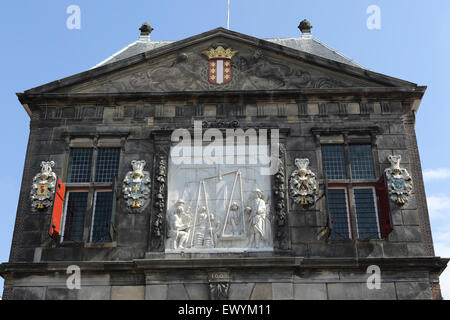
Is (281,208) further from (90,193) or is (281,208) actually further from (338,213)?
(90,193)

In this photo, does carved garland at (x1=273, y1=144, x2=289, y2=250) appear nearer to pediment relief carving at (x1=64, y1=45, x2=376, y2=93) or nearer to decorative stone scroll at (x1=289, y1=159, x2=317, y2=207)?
decorative stone scroll at (x1=289, y1=159, x2=317, y2=207)

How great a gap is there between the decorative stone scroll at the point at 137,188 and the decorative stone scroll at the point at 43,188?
2.07 meters

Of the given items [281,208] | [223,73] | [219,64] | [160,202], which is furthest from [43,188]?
[281,208]

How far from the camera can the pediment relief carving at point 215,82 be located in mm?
16922

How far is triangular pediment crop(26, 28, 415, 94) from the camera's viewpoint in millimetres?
16859

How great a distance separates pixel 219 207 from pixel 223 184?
2.34 feet

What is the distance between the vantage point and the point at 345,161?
15797mm

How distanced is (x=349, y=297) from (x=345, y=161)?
398 centimetres

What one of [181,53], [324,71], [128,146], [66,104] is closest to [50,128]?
[66,104]

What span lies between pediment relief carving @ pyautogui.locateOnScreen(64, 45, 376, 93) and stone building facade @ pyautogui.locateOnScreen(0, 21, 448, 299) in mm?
47

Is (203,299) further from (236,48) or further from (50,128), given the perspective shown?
(236,48)

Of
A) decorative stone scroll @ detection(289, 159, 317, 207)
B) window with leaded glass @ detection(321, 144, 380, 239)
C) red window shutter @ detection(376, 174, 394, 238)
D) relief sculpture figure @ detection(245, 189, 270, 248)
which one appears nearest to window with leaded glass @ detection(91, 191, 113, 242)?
relief sculpture figure @ detection(245, 189, 270, 248)

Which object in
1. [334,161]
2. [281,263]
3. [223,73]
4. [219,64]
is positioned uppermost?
[219,64]
